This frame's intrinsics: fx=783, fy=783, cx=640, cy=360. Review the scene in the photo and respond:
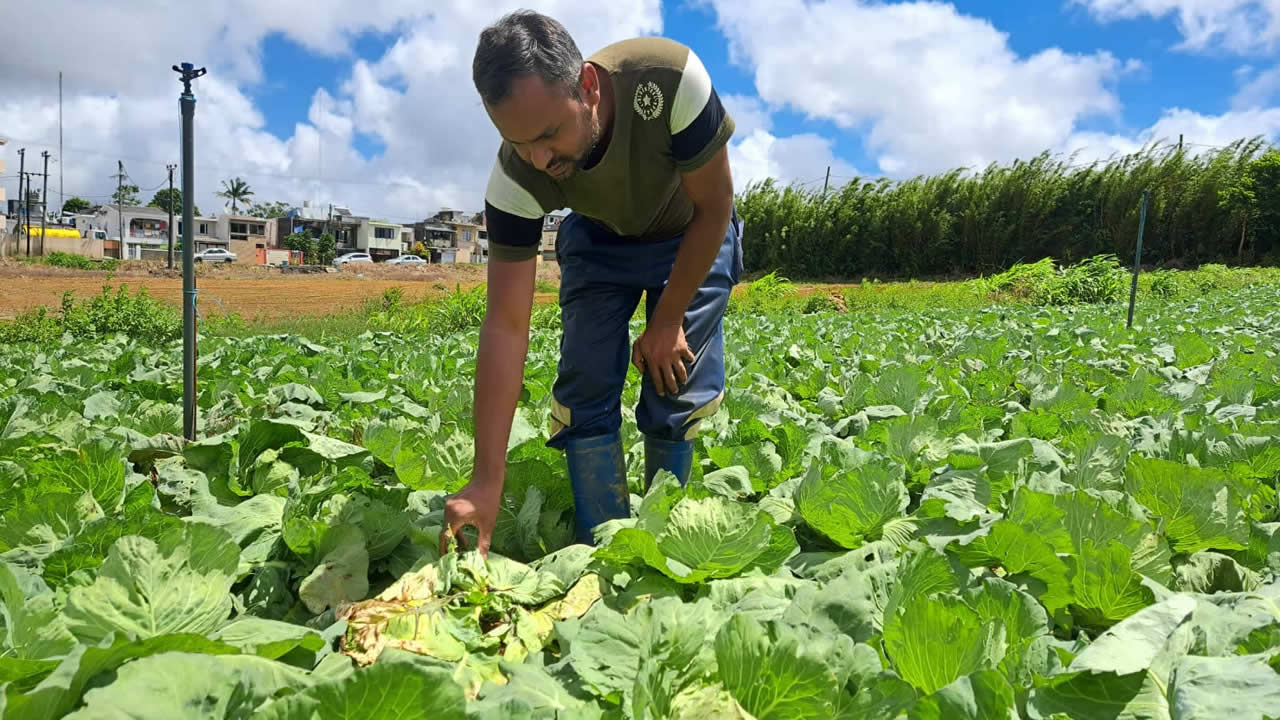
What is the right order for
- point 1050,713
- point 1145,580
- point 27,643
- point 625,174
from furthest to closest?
point 625,174, point 1145,580, point 27,643, point 1050,713

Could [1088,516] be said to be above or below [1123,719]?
above

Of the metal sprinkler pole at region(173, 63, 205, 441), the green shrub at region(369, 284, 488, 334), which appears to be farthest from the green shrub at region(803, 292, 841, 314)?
the metal sprinkler pole at region(173, 63, 205, 441)

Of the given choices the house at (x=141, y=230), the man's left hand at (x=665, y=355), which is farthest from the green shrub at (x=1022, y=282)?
the house at (x=141, y=230)

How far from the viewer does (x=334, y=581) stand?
1.45 meters

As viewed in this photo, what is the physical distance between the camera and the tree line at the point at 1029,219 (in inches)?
1178

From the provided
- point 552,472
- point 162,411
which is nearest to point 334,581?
A: point 552,472

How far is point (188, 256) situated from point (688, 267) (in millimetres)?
1815

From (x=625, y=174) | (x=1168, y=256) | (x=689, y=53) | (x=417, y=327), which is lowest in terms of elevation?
(x=417, y=327)

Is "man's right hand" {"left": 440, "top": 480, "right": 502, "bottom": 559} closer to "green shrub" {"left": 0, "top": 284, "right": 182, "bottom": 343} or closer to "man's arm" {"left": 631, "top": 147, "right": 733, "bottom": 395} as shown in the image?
"man's arm" {"left": 631, "top": 147, "right": 733, "bottom": 395}

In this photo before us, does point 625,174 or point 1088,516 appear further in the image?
point 625,174

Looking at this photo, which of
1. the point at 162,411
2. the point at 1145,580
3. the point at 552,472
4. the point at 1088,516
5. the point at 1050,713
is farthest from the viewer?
the point at 162,411

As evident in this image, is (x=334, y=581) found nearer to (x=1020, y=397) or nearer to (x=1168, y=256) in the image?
(x=1020, y=397)

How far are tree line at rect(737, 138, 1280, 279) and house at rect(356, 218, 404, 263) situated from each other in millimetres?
51112

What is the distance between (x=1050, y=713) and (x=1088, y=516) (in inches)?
23.4
